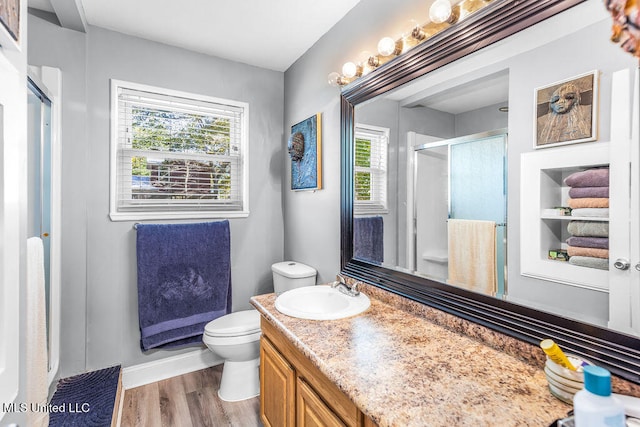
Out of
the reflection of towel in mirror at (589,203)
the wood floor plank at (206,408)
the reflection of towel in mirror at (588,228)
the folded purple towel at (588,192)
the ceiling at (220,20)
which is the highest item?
the ceiling at (220,20)

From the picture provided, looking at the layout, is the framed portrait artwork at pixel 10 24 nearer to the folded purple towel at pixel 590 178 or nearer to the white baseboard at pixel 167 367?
the folded purple towel at pixel 590 178

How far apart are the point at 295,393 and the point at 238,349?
2.80 feet

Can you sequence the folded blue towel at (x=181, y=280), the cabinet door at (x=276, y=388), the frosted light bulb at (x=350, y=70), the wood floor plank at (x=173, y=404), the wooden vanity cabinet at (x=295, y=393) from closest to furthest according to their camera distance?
the wooden vanity cabinet at (x=295, y=393)
the cabinet door at (x=276, y=388)
the frosted light bulb at (x=350, y=70)
the wood floor plank at (x=173, y=404)
the folded blue towel at (x=181, y=280)

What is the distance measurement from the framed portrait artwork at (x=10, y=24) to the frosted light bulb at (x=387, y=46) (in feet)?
4.37

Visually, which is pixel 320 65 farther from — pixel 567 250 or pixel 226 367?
pixel 226 367

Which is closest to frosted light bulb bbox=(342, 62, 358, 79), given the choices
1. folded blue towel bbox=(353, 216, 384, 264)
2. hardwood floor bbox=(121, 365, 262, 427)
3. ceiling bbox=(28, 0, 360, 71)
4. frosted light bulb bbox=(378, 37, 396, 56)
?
frosted light bulb bbox=(378, 37, 396, 56)

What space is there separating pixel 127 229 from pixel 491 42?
2.35 m

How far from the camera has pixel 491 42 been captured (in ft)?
3.67

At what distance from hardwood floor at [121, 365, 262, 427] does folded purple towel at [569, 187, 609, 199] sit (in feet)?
6.34

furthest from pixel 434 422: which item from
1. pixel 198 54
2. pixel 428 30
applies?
pixel 198 54

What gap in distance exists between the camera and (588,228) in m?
0.88

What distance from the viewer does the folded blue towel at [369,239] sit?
1.69 metres

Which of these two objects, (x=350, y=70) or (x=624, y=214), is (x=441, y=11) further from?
(x=624, y=214)

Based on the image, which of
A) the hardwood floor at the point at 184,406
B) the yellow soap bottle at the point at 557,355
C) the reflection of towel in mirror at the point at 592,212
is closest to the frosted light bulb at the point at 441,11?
the reflection of towel in mirror at the point at 592,212
